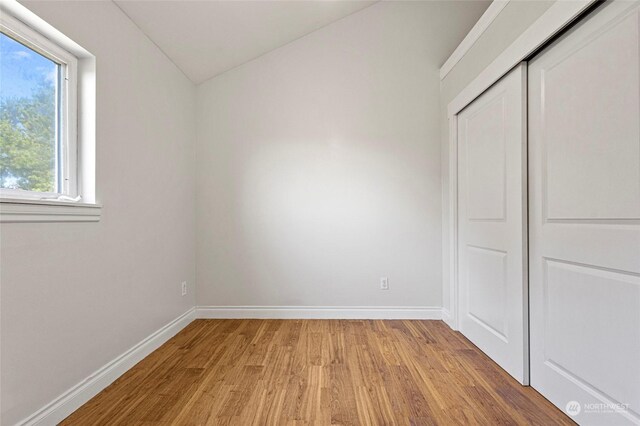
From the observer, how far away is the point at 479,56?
2.54 m

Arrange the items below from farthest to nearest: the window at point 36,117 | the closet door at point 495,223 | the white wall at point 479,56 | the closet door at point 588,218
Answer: the closet door at point 495,223, the white wall at point 479,56, the window at point 36,117, the closet door at point 588,218

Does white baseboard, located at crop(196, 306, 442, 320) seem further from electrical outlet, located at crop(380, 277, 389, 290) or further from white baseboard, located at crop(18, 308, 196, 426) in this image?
white baseboard, located at crop(18, 308, 196, 426)

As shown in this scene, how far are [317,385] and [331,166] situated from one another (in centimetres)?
199

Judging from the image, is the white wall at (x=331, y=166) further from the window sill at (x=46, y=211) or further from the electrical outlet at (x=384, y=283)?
the window sill at (x=46, y=211)

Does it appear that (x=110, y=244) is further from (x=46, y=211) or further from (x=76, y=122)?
(x=76, y=122)

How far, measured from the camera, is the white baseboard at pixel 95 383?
61.9 inches

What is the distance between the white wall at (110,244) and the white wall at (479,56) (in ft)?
7.83

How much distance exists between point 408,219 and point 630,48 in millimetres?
2122

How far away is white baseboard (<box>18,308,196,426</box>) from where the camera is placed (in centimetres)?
157

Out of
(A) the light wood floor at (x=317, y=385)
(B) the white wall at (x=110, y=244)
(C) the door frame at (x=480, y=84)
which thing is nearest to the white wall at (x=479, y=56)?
(C) the door frame at (x=480, y=84)

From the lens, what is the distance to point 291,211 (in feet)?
11.1

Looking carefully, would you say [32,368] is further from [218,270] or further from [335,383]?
[218,270]

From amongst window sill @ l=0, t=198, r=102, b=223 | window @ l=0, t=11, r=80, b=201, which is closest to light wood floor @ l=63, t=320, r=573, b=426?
window sill @ l=0, t=198, r=102, b=223

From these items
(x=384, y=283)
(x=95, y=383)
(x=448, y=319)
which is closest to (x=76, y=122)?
(x=95, y=383)
